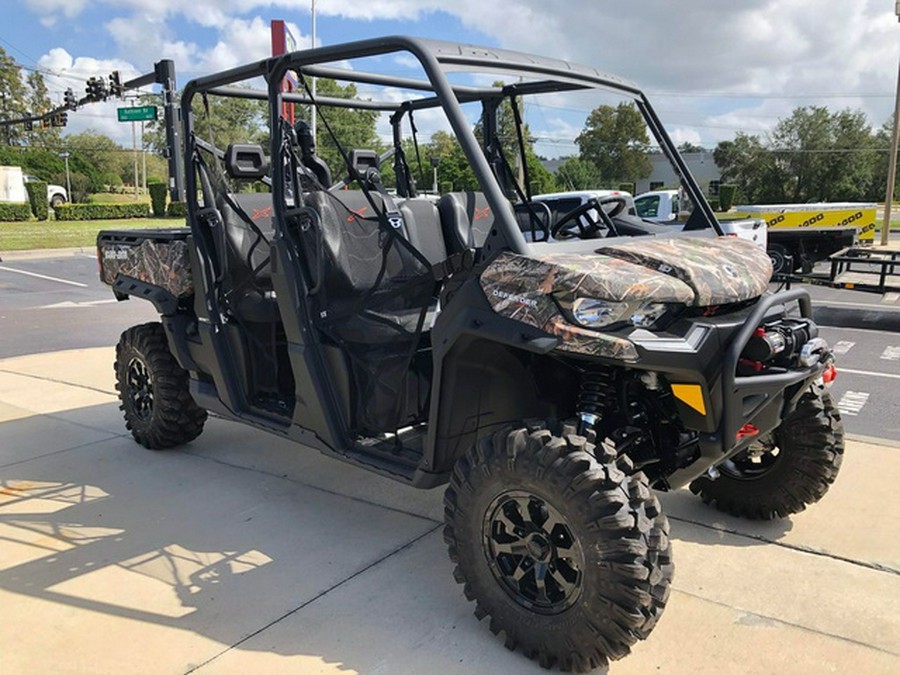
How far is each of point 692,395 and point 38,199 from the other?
131 ft

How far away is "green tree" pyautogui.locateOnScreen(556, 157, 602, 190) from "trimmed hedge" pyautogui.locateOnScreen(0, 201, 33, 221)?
121 ft

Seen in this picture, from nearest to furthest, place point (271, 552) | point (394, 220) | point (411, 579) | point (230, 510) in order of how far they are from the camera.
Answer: point (411, 579), point (271, 552), point (394, 220), point (230, 510)

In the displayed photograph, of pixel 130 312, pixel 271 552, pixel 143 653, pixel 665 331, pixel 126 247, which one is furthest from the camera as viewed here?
pixel 130 312

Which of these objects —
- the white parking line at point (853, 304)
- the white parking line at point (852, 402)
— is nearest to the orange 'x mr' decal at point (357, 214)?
the white parking line at point (852, 402)

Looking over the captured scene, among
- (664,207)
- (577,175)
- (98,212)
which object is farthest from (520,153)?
(98,212)

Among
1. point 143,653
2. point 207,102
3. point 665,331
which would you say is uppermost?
point 207,102

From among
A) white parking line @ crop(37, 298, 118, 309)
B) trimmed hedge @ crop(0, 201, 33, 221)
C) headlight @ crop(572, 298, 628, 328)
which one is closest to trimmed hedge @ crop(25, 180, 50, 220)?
trimmed hedge @ crop(0, 201, 33, 221)

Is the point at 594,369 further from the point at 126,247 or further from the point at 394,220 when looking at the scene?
the point at 126,247

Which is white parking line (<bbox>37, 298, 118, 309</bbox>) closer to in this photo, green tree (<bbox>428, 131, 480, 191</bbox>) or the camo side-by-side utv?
the camo side-by-side utv

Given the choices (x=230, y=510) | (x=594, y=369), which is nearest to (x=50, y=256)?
(x=230, y=510)

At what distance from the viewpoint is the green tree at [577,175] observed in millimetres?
4207

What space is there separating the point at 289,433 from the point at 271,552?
615 millimetres

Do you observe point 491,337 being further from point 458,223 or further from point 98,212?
point 98,212

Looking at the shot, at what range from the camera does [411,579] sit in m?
3.50
